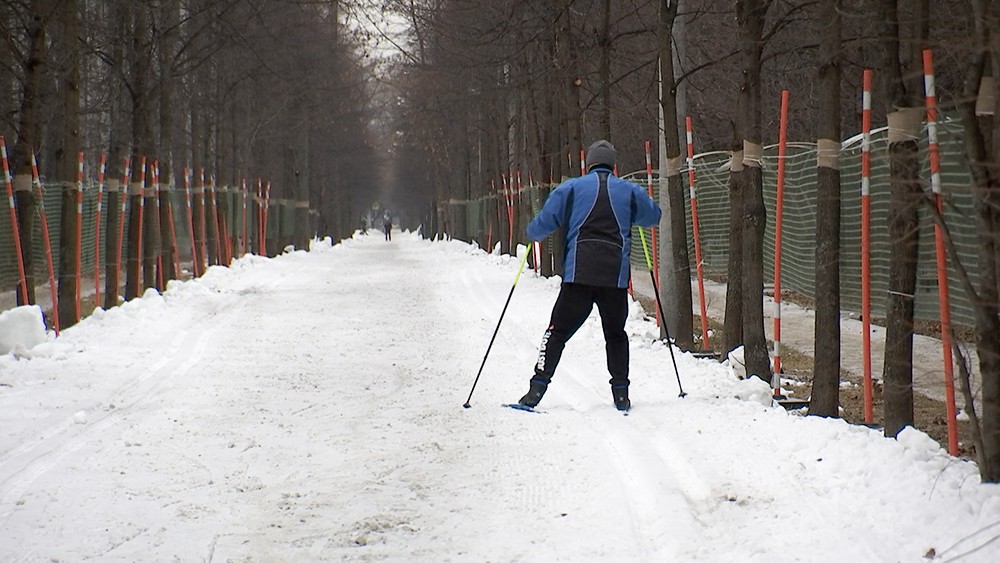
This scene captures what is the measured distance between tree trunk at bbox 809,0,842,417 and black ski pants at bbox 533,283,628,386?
136 cm

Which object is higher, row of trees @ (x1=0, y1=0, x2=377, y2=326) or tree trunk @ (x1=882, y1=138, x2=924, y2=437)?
row of trees @ (x1=0, y1=0, x2=377, y2=326)

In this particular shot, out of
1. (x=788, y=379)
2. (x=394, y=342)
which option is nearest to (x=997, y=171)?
(x=788, y=379)

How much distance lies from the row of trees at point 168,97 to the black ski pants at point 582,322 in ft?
24.0

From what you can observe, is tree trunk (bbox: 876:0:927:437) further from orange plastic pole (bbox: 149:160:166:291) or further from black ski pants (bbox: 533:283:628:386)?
orange plastic pole (bbox: 149:160:166:291)

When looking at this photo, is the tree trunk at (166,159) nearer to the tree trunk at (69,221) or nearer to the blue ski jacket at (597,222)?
the tree trunk at (69,221)

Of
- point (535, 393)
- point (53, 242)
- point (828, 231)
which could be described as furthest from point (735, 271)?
point (53, 242)

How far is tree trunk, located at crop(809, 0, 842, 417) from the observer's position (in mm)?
7484

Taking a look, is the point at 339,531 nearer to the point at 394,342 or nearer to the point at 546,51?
the point at 394,342

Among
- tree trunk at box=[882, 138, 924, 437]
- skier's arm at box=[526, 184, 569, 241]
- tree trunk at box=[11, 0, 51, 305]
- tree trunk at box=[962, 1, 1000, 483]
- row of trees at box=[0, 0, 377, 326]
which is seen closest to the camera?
tree trunk at box=[962, 1, 1000, 483]

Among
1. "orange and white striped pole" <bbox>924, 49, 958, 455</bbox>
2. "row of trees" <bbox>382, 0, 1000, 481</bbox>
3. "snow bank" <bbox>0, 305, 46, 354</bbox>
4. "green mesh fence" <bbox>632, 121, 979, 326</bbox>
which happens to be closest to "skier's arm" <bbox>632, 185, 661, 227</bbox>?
"row of trees" <bbox>382, 0, 1000, 481</bbox>

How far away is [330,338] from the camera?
1259cm

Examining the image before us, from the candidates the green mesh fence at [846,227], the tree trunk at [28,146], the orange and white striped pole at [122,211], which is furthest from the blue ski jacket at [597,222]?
the orange and white striped pole at [122,211]

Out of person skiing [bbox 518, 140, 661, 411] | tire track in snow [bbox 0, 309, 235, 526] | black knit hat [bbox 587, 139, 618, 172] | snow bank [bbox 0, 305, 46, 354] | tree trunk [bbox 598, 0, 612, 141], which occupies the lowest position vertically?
tire track in snow [bbox 0, 309, 235, 526]

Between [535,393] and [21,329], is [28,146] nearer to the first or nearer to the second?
[21,329]
